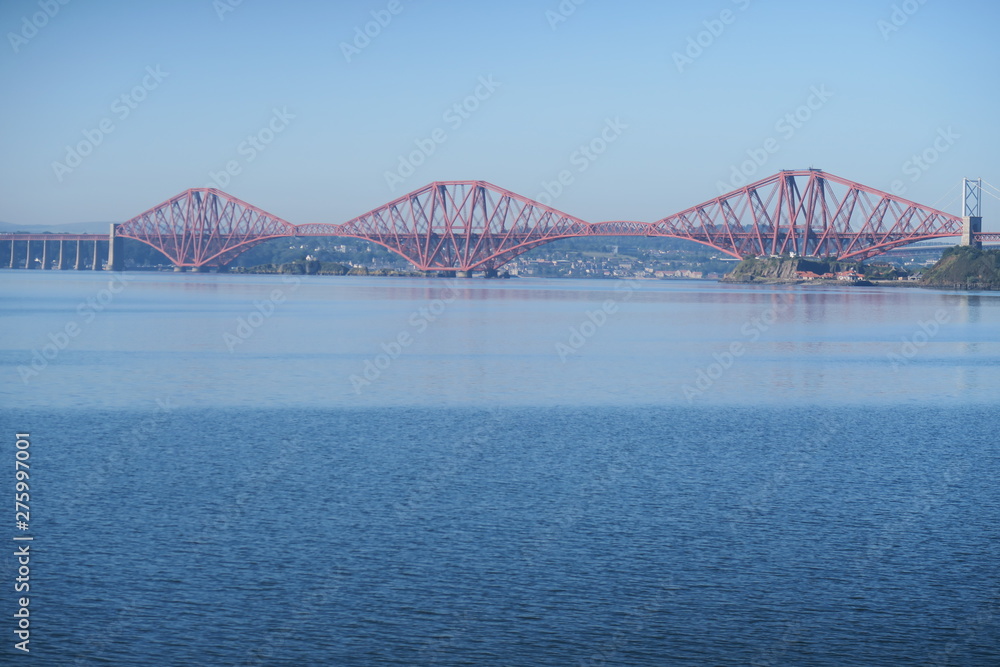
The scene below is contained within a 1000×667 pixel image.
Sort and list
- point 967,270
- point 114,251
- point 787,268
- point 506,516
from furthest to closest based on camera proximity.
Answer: point 114,251, point 787,268, point 967,270, point 506,516

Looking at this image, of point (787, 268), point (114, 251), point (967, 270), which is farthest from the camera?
point (114, 251)

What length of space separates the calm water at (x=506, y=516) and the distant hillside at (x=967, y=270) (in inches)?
3603

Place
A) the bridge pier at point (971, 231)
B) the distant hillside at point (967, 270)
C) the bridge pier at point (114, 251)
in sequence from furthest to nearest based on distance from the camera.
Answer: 1. the bridge pier at point (114, 251)
2. the bridge pier at point (971, 231)
3. the distant hillside at point (967, 270)

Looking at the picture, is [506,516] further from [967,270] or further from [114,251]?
Answer: [114,251]

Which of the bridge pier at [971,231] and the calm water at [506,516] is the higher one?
the bridge pier at [971,231]

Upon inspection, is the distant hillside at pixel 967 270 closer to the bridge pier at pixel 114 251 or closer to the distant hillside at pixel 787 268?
the distant hillside at pixel 787 268

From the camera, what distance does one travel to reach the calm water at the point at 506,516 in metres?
8.39

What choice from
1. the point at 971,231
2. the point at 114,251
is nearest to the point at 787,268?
the point at 971,231

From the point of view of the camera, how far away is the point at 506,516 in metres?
11.6

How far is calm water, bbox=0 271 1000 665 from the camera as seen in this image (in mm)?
8391

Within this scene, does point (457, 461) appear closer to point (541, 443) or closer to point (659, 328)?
point (541, 443)

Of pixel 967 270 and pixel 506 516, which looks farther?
pixel 967 270

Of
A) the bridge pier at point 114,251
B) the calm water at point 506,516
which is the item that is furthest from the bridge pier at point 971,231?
the bridge pier at point 114,251

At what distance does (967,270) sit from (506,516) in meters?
113
